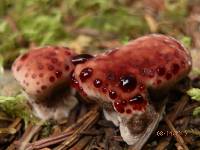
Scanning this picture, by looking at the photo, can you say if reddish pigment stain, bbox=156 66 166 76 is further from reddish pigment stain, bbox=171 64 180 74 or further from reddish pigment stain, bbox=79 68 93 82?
reddish pigment stain, bbox=79 68 93 82

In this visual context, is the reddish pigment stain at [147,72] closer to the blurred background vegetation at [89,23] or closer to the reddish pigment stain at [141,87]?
the reddish pigment stain at [141,87]

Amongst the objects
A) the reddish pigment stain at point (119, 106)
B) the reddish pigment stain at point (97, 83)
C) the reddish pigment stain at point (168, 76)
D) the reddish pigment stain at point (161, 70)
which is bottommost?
the reddish pigment stain at point (119, 106)

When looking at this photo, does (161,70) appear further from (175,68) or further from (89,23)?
(89,23)

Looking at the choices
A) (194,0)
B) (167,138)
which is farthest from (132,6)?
(167,138)

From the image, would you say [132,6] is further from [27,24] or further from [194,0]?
[27,24]

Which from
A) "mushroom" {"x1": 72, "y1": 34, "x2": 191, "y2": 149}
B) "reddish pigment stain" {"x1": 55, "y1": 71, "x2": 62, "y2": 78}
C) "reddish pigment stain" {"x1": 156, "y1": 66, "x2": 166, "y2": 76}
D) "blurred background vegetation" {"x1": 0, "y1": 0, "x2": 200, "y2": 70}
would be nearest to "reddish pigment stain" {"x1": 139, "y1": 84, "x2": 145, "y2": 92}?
"mushroom" {"x1": 72, "y1": 34, "x2": 191, "y2": 149}

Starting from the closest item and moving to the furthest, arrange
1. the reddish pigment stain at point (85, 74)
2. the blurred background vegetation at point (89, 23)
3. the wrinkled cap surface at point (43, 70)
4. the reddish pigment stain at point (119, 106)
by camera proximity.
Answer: the reddish pigment stain at point (119, 106), the reddish pigment stain at point (85, 74), the wrinkled cap surface at point (43, 70), the blurred background vegetation at point (89, 23)

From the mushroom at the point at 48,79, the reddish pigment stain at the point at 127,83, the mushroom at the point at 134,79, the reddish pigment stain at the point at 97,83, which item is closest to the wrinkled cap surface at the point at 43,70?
the mushroom at the point at 48,79
